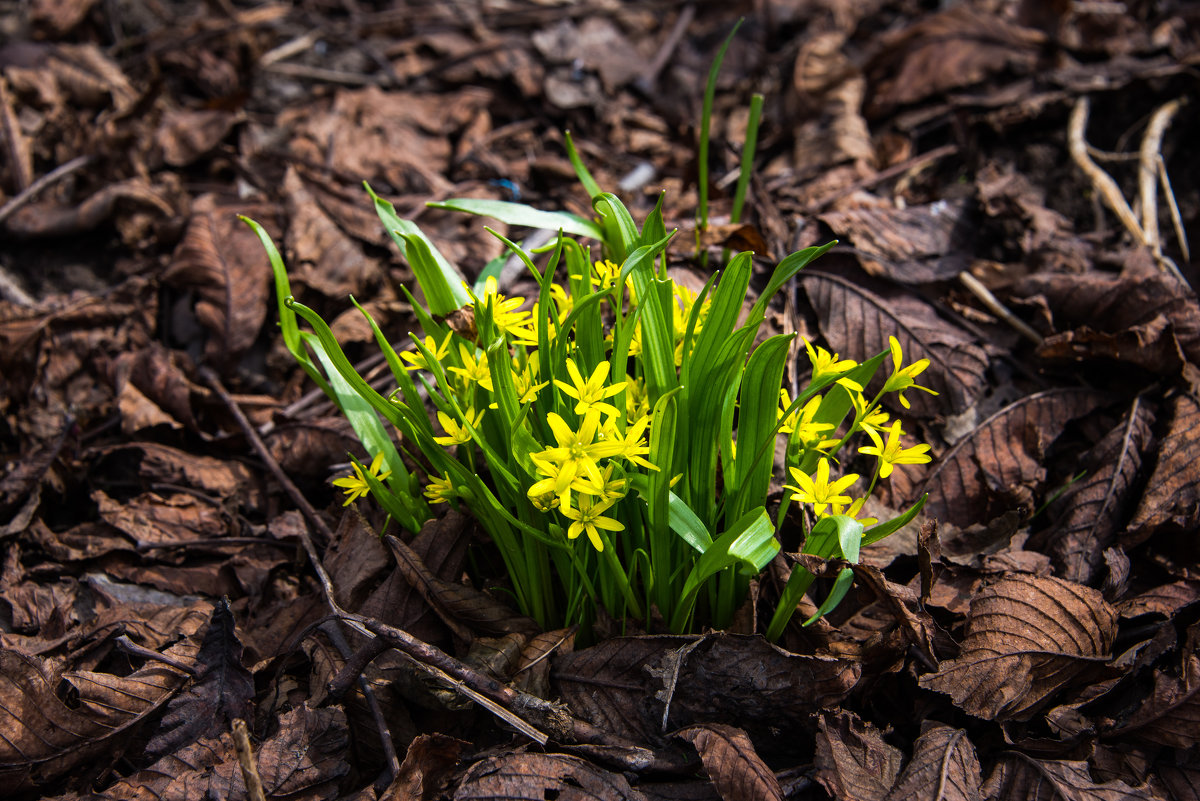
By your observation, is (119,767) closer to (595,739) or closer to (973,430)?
(595,739)

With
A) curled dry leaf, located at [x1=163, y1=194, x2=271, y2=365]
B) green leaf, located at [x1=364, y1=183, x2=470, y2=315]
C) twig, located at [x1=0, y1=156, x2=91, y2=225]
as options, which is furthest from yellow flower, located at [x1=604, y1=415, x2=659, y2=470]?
twig, located at [x1=0, y1=156, x2=91, y2=225]

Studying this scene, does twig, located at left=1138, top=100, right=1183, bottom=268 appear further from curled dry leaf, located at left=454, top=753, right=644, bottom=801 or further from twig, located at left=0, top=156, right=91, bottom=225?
twig, located at left=0, top=156, right=91, bottom=225

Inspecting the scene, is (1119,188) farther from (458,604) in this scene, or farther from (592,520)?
(458,604)

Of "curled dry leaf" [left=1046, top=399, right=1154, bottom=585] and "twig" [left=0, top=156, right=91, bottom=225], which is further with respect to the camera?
"twig" [left=0, top=156, right=91, bottom=225]

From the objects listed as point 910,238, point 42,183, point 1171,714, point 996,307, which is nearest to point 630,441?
point 1171,714

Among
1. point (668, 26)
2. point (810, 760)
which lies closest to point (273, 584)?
point (810, 760)

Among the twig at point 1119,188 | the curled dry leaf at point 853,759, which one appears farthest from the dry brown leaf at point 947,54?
the curled dry leaf at point 853,759
